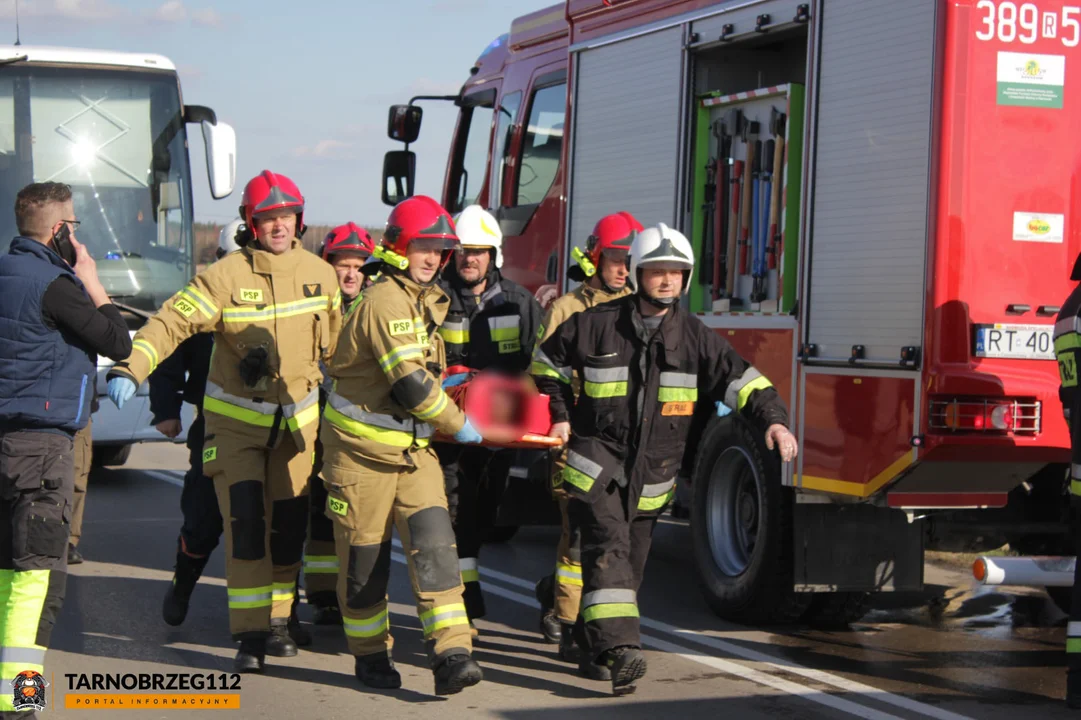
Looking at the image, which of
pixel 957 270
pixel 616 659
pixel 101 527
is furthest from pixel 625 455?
pixel 101 527

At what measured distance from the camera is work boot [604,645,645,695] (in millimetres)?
6016

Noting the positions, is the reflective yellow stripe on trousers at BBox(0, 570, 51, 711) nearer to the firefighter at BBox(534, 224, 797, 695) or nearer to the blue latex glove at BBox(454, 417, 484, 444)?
the blue latex glove at BBox(454, 417, 484, 444)

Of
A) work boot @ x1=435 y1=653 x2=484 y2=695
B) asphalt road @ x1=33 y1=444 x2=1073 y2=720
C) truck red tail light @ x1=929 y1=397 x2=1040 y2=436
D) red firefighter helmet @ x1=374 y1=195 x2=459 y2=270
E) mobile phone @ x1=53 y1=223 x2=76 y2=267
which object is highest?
red firefighter helmet @ x1=374 y1=195 x2=459 y2=270

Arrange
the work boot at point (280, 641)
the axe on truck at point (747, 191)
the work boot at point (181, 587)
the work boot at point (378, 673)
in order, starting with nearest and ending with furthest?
the work boot at point (378, 673), the work boot at point (280, 641), the work boot at point (181, 587), the axe on truck at point (747, 191)

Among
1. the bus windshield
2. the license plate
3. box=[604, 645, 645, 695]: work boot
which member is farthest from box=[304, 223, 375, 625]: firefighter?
the bus windshield

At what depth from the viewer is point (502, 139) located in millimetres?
10984

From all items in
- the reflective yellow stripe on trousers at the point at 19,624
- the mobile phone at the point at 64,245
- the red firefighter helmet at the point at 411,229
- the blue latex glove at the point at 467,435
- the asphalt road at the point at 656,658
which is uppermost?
the red firefighter helmet at the point at 411,229

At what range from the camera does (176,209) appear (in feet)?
41.3

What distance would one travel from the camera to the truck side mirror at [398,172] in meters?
11.6

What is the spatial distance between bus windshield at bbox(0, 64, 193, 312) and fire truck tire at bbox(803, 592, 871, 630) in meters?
6.68

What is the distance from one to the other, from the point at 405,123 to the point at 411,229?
559cm

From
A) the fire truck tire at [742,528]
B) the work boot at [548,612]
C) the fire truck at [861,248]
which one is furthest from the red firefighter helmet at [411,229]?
the fire truck tire at [742,528]

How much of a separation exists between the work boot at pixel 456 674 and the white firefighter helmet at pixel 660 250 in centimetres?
169

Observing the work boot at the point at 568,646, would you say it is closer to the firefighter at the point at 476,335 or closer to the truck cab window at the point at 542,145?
the firefighter at the point at 476,335
